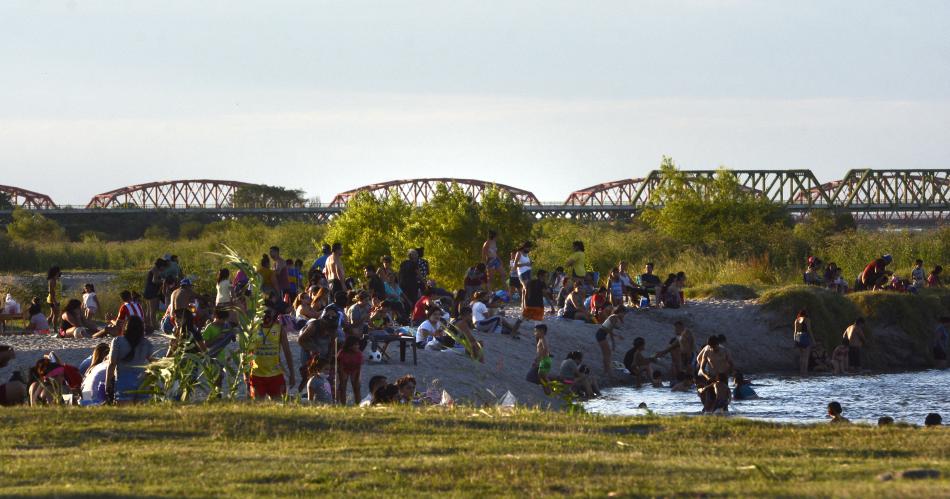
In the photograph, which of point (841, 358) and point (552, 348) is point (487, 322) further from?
point (841, 358)

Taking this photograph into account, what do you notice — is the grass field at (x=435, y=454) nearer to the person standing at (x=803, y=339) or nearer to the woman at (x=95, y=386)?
the woman at (x=95, y=386)

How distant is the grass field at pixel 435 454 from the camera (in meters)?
8.73

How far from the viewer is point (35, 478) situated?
29.9ft

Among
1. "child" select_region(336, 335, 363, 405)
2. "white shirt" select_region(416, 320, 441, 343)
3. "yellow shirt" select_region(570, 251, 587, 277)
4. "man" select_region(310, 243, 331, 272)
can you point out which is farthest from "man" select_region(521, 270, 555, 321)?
"child" select_region(336, 335, 363, 405)

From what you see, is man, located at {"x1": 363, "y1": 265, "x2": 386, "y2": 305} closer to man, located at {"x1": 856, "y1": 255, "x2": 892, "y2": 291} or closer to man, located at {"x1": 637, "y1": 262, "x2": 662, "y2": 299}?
man, located at {"x1": 637, "y1": 262, "x2": 662, "y2": 299}

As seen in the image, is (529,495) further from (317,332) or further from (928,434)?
(317,332)

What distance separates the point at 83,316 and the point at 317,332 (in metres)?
9.76

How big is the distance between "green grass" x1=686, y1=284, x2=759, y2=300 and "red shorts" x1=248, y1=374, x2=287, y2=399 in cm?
2106

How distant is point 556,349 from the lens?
25.7 meters

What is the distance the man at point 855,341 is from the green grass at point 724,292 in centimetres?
469

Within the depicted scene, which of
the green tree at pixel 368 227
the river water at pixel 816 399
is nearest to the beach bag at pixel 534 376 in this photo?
the river water at pixel 816 399

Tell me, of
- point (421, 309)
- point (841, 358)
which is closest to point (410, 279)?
point (421, 309)

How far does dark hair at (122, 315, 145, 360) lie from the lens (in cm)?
1339

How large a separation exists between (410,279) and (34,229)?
6988 centimetres
